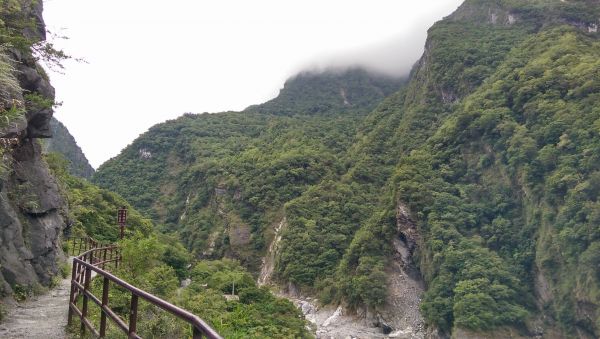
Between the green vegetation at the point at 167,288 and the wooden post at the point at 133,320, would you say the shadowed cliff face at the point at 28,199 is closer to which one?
the green vegetation at the point at 167,288

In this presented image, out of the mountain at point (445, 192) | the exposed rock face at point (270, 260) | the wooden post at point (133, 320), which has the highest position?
the wooden post at point (133, 320)

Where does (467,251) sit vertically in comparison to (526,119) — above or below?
below

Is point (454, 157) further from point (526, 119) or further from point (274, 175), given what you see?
point (274, 175)

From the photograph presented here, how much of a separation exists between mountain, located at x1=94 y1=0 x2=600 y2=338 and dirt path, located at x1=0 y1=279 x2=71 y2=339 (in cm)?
4862

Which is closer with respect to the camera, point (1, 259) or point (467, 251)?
point (1, 259)

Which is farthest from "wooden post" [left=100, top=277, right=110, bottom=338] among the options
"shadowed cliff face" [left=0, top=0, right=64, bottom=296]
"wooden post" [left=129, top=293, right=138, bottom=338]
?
"shadowed cliff face" [left=0, top=0, right=64, bottom=296]

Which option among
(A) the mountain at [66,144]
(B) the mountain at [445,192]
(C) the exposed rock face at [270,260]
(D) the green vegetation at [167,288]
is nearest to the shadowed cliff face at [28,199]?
(D) the green vegetation at [167,288]

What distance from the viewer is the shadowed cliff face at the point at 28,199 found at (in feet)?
38.0

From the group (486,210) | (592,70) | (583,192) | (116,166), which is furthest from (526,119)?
(116,166)

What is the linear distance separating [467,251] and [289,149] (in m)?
59.9

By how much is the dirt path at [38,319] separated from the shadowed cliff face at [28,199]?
60cm

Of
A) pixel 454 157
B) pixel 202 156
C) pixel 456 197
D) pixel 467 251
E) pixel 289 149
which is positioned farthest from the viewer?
pixel 202 156

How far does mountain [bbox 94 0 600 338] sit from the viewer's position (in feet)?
184

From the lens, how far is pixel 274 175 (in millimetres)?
102500
